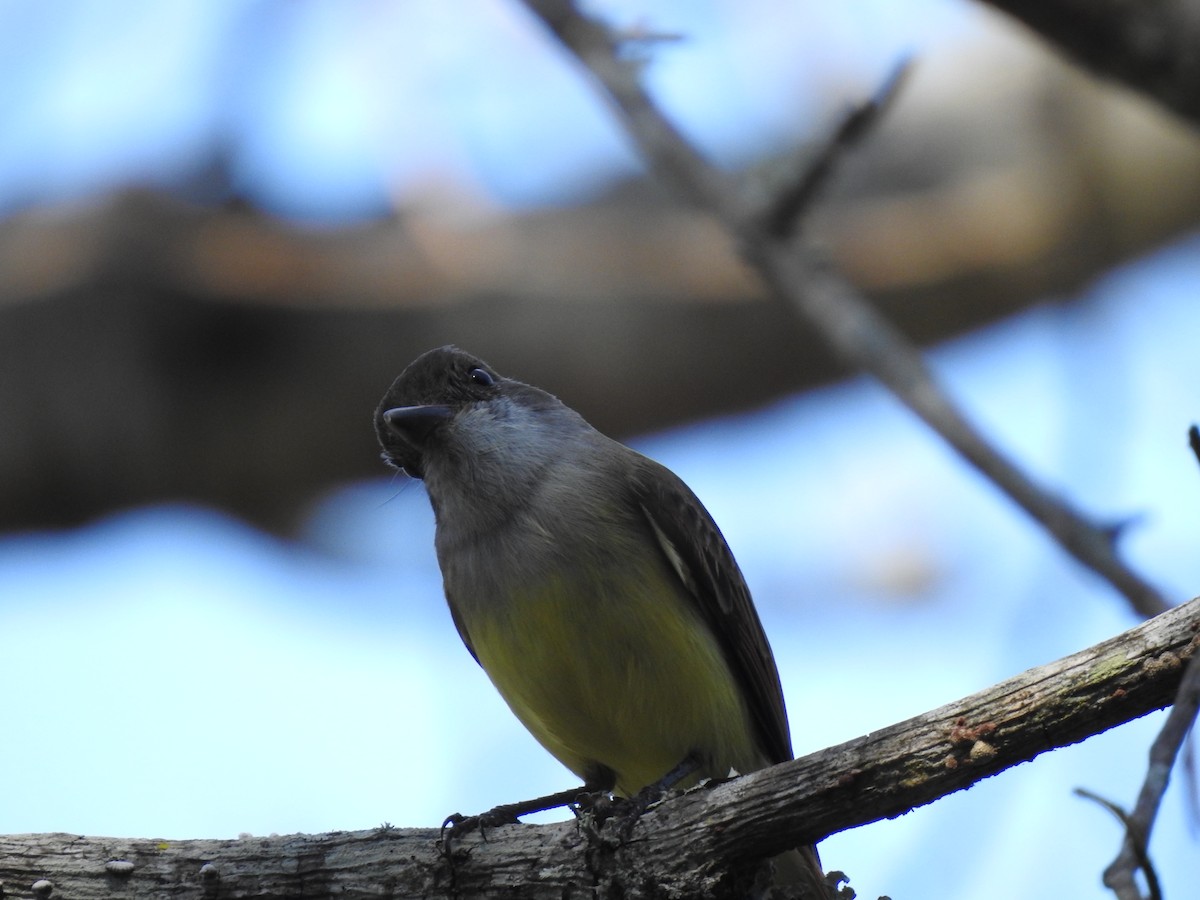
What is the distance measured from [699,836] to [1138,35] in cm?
318

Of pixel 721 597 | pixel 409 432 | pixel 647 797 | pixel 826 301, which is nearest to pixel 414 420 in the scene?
pixel 409 432

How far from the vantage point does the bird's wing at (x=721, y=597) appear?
16.7 ft

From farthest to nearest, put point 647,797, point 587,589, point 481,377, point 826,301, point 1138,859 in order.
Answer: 1. point 481,377
2. point 587,589
3. point 826,301
4. point 647,797
5. point 1138,859

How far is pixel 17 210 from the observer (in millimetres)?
9211

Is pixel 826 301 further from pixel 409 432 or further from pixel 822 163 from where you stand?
pixel 409 432

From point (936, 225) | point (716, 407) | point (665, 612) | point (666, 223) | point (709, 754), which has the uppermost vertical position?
point (666, 223)

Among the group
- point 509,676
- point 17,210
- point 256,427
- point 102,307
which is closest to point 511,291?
point 256,427

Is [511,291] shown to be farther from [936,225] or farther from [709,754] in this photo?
[709,754]

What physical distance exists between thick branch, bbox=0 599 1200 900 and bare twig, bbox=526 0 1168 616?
924 mm

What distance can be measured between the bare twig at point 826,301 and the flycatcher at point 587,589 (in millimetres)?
1060

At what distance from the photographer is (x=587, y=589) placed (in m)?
4.73

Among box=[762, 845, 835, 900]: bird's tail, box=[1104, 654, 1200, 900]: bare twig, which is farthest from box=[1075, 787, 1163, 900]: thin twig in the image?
box=[762, 845, 835, 900]: bird's tail

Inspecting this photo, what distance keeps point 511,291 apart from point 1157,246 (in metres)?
4.18

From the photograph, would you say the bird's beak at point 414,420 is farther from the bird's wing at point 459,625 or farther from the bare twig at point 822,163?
the bare twig at point 822,163
